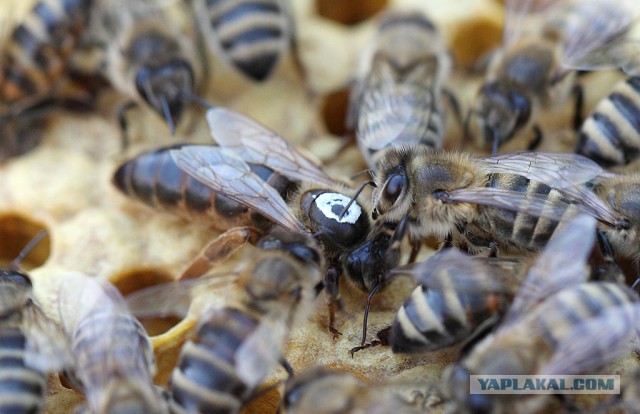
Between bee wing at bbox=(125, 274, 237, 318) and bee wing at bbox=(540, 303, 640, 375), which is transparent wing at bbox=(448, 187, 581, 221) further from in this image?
bee wing at bbox=(125, 274, 237, 318)

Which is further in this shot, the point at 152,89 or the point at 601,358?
the point at 152,89

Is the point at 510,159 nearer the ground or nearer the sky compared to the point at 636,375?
nearer the sky

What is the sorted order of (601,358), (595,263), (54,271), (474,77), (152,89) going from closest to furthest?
(601,358) → (595,263) → (54,271) → (152,89) → (474,77)

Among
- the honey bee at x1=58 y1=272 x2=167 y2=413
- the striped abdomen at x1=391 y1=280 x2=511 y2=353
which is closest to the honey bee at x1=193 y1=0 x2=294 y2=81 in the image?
the honey bee at x1=58 y1=272 x2=167 y2=413

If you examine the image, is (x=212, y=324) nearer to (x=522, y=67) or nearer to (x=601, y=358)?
(x=601, y=358)

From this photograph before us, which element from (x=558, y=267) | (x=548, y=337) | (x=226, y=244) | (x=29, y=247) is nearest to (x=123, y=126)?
(x=29, y=247)

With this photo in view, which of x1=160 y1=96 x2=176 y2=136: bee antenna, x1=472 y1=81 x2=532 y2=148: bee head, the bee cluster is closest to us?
the bee cluster

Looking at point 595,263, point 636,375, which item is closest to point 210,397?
point 636,375

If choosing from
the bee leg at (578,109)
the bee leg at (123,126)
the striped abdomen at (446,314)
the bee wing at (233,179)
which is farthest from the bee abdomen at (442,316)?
the bee leg at (123,126)
